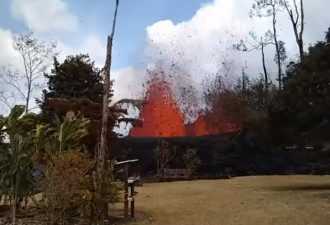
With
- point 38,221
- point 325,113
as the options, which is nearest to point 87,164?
point 38,221

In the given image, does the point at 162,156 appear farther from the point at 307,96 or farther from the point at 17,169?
the point at 17,169

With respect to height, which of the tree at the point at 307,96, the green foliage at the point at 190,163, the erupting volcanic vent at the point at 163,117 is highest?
the erupting volcanic vent at the point at 163,117

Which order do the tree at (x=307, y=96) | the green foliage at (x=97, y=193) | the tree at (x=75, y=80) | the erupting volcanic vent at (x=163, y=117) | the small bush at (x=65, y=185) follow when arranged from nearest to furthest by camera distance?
1. the small bush at (x=65, y=185)
2. the green foliage at (x=97, y=193)
3. the tree at (x=307, y=96)
4. the tree at (x=75, y=80)
5. the erupting volcanic vent at (x=163, y=117)

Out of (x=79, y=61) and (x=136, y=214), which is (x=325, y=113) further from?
(x=79, y=61)

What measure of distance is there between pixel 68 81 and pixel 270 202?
14.8 metres

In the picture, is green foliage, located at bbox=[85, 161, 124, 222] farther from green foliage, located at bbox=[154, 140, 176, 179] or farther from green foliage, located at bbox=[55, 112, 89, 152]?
green foliage, located at bbox=[154, 140, 176, 179]

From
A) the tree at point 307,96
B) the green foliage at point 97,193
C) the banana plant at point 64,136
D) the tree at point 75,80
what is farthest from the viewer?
the tree at point 75,80

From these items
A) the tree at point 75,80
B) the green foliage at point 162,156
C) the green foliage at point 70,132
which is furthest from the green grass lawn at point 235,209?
the green foliage at point 162,156

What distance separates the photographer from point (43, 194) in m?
8.25

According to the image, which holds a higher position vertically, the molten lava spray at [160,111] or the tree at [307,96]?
the molten lava spray at [160,111]

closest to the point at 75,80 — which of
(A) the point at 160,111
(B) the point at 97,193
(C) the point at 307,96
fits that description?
(C) the point at 307,96

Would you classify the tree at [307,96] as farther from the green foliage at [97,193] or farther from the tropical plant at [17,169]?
the tropical plant at [17,169]

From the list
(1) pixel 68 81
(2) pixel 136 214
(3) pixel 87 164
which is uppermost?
(1) pixel 68 81

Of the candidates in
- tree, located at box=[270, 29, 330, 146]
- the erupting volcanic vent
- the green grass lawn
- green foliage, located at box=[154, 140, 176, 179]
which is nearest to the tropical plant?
the green grass lawn
